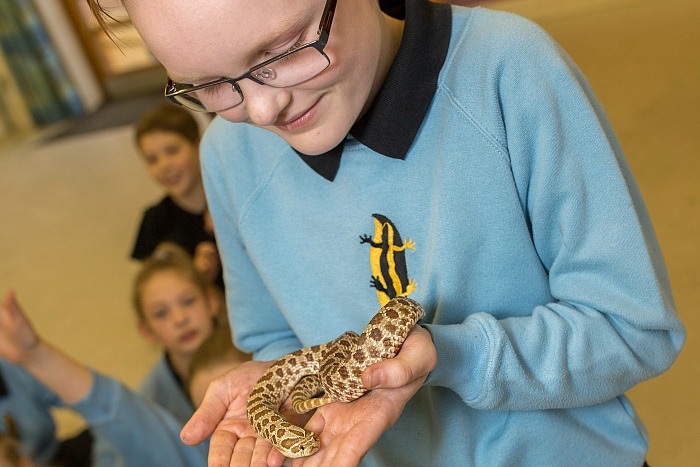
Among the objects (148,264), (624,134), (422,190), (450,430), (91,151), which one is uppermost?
(422,190)

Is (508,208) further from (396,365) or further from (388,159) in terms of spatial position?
(396,365)

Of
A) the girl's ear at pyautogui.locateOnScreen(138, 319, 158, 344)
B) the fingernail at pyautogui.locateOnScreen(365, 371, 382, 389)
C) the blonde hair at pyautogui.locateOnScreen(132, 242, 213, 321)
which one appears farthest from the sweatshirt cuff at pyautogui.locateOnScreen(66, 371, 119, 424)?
the fingernail at pyautogui.locateOnScreen(365, 371, 382, 389)

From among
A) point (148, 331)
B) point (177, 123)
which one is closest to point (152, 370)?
point (148, 331)

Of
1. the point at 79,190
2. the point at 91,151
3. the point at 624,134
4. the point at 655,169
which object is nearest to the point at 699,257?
the point at 655,169

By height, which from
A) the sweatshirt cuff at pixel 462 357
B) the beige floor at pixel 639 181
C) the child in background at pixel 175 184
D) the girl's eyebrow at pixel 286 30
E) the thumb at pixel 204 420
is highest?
the girl's eyebrow at pixel 286 30

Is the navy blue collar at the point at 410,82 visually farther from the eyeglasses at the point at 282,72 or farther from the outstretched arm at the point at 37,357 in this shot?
Result: the outstretched arm at the point at 37,357

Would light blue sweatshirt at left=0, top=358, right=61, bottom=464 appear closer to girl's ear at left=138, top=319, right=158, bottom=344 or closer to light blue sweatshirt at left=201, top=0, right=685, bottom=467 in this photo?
Result: girl's ear at left=138, top=319, right=158, bottom=344

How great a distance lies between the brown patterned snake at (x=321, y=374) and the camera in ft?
3.35

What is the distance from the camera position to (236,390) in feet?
4.12

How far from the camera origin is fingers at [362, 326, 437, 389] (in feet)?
2.86

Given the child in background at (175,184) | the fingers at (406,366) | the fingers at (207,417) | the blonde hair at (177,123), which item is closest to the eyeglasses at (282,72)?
Answer: the fingers at (406,366)

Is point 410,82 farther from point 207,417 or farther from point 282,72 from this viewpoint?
point 207,417

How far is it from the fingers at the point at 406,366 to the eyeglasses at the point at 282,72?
377 millimetres

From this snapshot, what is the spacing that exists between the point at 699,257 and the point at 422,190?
1880 millimetres
